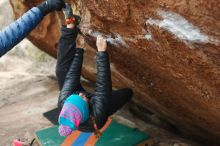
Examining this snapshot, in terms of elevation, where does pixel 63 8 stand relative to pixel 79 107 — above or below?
above

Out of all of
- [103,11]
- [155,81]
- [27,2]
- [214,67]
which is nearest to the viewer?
[214,67]

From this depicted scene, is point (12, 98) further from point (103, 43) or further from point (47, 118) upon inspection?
point (103, 43)

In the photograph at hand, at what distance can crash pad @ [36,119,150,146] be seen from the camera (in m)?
5.03

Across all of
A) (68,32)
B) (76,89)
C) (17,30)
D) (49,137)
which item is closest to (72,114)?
(76,89)

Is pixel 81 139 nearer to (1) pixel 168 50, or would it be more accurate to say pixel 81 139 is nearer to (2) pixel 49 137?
(2) pixel 49 137

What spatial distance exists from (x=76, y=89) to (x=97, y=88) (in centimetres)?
40

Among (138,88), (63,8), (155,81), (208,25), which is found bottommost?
(138,88)

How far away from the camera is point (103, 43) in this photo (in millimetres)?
3969

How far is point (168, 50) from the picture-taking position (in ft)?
11.1

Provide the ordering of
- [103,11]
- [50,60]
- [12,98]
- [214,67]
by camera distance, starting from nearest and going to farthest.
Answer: [214,67]
[103,11]
[12,98]
[50,60]

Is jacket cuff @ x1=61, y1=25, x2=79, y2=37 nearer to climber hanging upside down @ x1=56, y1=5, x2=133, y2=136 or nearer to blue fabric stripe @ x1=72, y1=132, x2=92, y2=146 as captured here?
climber hanging upside down @ x1=56, y1=5, x2=133, y2=136

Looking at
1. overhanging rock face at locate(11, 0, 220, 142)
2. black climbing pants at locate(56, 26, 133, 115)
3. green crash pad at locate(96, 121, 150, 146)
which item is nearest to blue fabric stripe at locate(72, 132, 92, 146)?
green crash pad at locate(96, 121, 150, 146)

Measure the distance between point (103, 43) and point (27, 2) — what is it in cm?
220

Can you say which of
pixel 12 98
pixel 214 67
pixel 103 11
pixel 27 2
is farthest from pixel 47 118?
pixel 214 67
